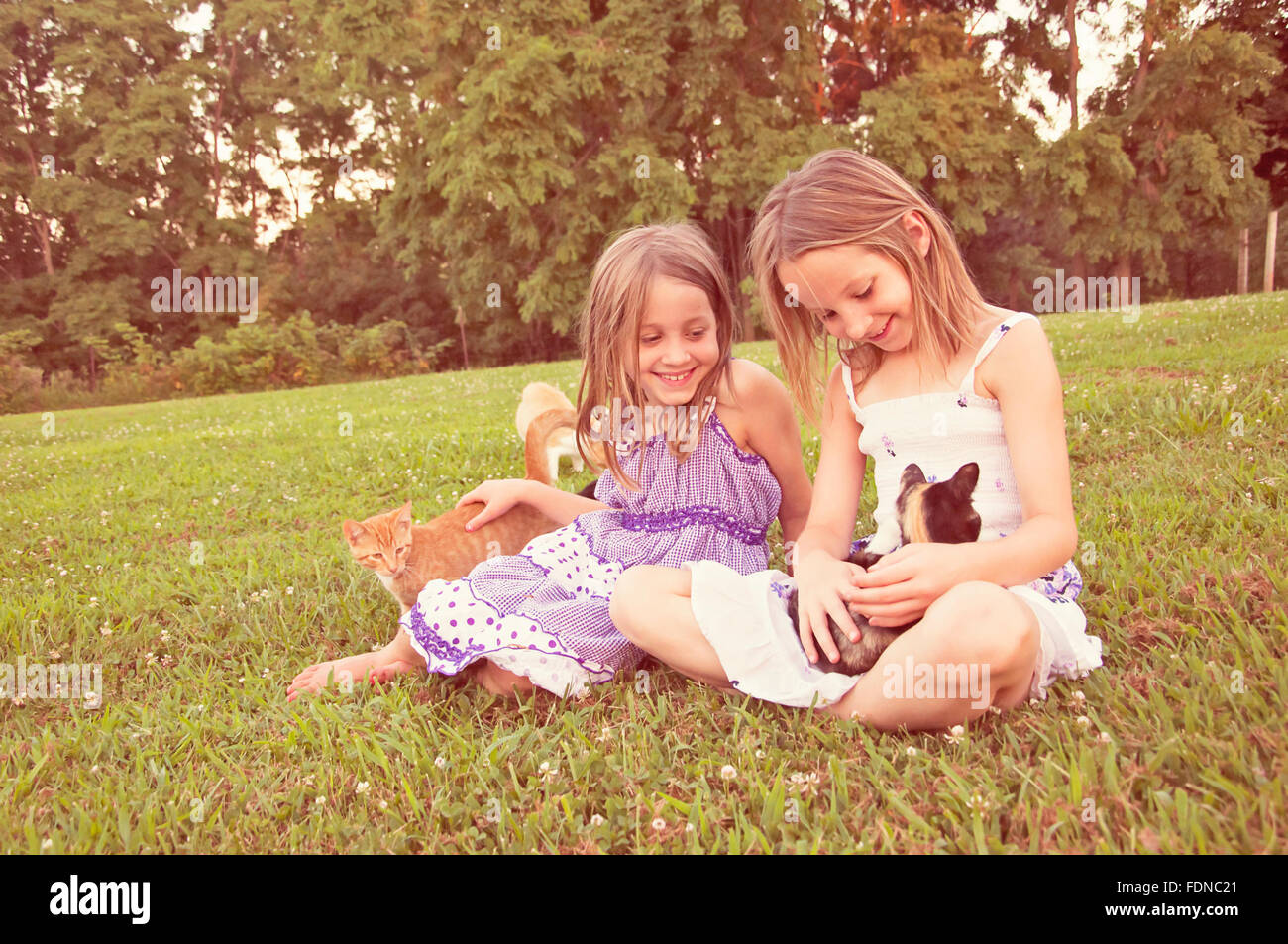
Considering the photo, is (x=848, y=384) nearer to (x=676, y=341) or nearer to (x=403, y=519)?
(x=676, y=341)

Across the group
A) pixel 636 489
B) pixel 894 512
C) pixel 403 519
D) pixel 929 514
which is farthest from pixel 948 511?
pixel 403 519

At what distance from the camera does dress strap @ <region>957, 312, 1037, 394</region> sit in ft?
7.54

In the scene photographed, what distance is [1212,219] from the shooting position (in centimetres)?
2539

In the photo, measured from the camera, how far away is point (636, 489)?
3162mm

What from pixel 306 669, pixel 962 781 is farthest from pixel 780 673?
pixel 306 669

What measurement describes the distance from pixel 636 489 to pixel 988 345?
1.39 m

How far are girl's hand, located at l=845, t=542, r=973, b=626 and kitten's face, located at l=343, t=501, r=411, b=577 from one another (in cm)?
198

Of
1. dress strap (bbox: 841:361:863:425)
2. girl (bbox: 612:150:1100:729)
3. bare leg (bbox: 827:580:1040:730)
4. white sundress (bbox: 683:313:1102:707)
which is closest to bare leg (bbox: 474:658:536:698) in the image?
girl (bbox: 612:150:1100:729)

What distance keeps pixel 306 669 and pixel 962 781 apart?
7.06 feet

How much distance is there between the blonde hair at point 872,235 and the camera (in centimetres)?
229

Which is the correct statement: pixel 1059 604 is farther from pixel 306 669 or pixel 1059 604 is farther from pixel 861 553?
pixel 306 669

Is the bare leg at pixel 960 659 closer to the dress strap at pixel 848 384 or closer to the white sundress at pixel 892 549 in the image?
the white sundress at pixel 892 549

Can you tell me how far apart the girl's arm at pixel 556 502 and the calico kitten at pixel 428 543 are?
12 centimetres

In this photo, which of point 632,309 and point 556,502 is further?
point 556,502
